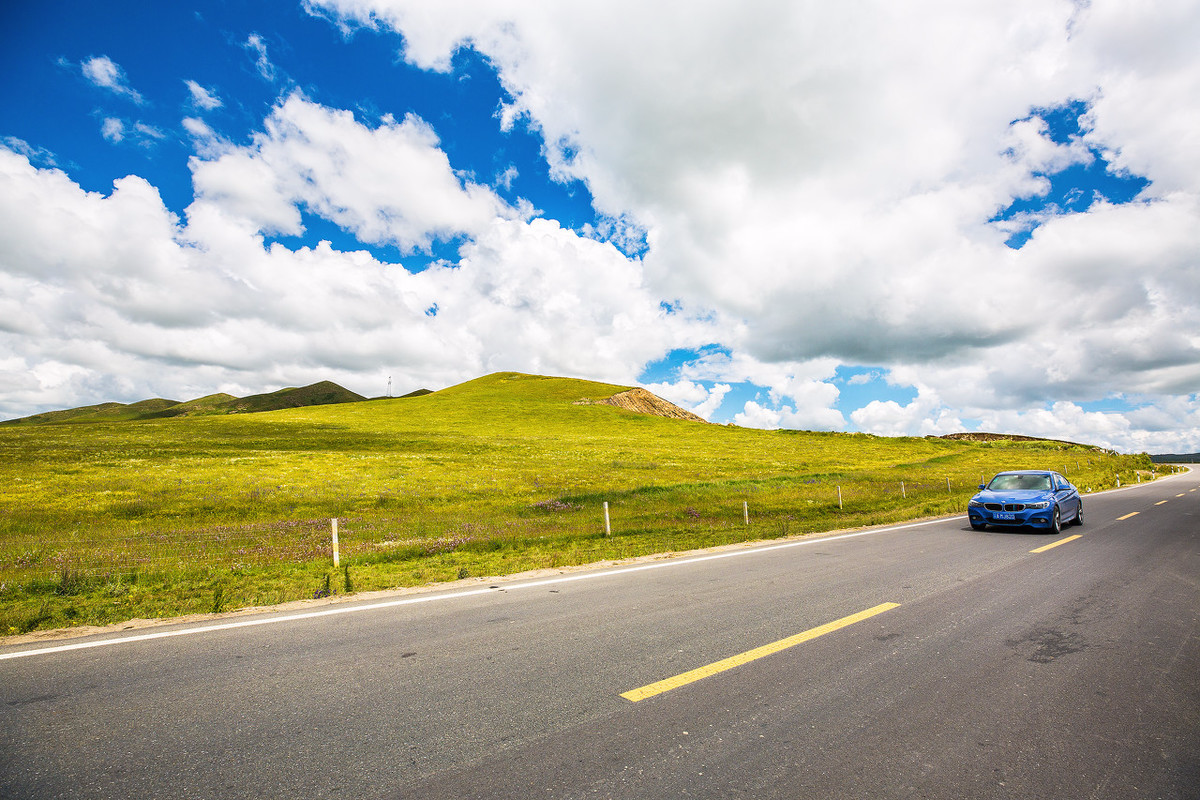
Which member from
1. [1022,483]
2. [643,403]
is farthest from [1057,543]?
[643,403]

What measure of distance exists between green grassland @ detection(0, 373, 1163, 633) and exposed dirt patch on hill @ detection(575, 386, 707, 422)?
37.1 meters

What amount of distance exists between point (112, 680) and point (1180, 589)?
557 inches

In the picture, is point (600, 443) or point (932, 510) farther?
point (600, 443)

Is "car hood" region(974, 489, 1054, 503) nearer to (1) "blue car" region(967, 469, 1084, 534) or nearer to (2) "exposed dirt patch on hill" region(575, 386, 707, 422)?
(1) "blue car" region(967, 469, 1084, 534)


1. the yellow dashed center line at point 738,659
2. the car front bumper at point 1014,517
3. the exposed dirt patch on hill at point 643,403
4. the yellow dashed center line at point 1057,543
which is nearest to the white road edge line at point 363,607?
the yellow dashed center line at point 738,659

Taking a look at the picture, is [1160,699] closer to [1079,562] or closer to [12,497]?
[1079,562]

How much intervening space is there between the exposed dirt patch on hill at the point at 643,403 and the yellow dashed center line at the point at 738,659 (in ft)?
300

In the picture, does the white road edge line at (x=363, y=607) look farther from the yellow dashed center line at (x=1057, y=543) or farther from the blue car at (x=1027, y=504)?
the blue car at (x=1027, y=504)

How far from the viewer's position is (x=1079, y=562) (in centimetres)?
1056

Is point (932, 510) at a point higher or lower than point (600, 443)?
lower

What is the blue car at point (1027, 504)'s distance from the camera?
15.0 meters

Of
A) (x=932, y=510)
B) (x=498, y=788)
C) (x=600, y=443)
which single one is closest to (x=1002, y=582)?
(x=498, y=788)

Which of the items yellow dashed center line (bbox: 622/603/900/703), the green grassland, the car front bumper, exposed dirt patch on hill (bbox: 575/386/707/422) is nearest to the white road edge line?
the green grassland

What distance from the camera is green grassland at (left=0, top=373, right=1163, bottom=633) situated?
1059 centimetres
